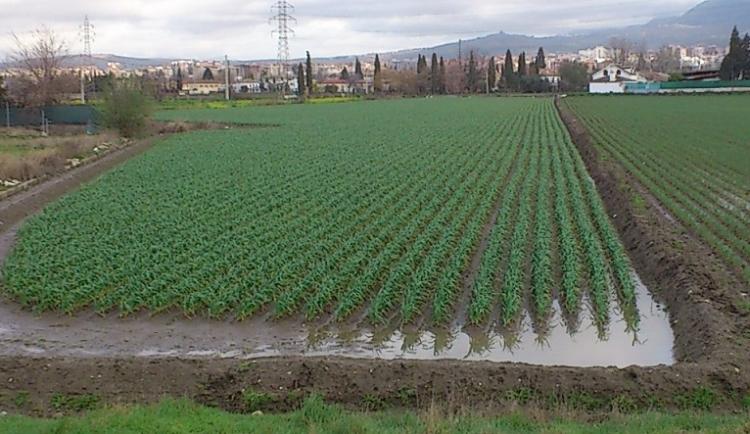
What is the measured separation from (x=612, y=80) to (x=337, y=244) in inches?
4919

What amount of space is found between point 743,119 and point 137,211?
141 ft

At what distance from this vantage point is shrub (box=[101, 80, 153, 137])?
159 feet

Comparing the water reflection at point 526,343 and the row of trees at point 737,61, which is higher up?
the row of trees at point 737,61

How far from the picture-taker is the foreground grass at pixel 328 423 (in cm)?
709

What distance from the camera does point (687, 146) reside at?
115 feet

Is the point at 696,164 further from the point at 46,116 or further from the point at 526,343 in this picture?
the point at 46,116

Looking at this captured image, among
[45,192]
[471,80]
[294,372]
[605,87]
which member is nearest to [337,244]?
[294,372]

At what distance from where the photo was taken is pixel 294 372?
9414 millimetres

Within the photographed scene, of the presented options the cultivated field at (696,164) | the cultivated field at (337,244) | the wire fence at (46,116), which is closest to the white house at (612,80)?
the cultivated field at (696,164)

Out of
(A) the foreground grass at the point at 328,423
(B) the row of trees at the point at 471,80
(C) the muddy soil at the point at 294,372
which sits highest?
(B) the row of trees at the point at 471,80

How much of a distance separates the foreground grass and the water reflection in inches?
105

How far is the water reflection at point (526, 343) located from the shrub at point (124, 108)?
4062 cm

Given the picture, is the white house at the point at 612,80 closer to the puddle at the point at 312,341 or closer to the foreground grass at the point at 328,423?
the puddle at the point at 312,341

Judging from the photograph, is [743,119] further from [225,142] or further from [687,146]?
[225,142]
